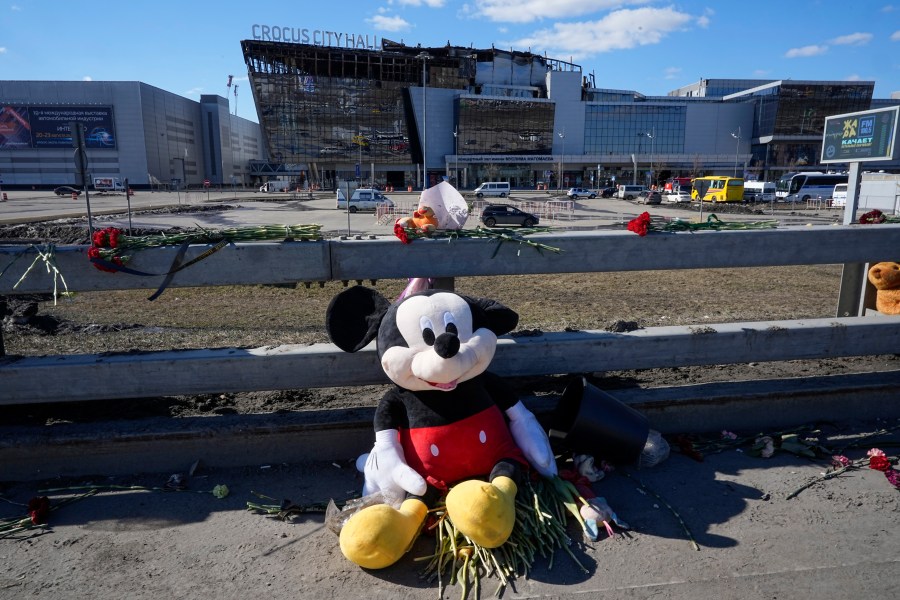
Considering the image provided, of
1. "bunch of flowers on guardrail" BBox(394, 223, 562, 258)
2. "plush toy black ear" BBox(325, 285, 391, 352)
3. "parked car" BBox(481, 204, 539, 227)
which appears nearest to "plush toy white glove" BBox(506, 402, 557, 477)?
"plush toy black ear" BBox(325, 285, 391, 352)

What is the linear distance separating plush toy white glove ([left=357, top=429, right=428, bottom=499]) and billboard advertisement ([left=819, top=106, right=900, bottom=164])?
301 inches

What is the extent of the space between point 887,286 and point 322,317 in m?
5.87

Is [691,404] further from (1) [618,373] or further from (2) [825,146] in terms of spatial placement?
(2) [825,146]

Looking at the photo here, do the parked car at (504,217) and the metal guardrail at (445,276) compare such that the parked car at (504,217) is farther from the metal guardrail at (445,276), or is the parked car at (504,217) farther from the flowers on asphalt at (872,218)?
the metal guardrail at (445,276)

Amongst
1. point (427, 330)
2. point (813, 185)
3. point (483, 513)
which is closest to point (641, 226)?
point (427, 330)

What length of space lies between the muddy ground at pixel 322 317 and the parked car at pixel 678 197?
130ft

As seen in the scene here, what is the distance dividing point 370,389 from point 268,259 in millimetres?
1433

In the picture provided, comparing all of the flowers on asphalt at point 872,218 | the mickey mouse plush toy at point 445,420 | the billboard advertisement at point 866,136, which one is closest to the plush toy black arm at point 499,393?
the mickey mouse plush toy at point 445,420

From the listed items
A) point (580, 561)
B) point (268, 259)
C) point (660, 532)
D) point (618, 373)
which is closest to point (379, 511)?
point (580, 561)

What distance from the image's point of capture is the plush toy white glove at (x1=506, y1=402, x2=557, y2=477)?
10.0 ft

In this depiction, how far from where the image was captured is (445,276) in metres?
3.62

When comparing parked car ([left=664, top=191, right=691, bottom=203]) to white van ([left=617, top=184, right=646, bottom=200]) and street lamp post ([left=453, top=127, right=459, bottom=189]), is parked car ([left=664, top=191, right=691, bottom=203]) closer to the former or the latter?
white van ([left=617, top=184, right=646, bottom=200])

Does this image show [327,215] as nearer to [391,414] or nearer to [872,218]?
[872,218]

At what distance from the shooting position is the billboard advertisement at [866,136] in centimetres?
775
